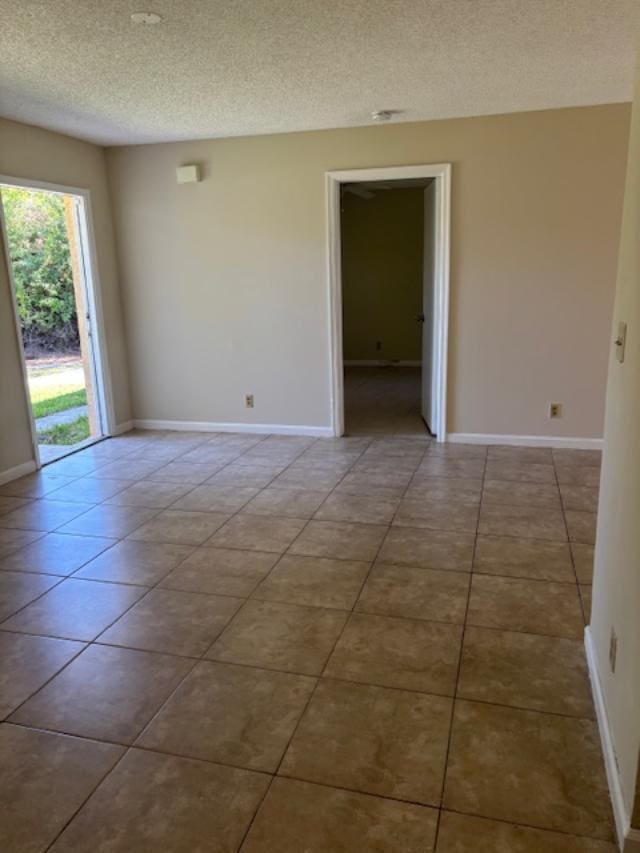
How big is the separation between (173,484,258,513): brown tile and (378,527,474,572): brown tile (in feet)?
3.46

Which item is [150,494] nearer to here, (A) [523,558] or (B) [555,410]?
(A) [523,558]

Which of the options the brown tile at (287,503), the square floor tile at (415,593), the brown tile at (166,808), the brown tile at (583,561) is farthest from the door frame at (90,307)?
the brown tile at (583,561)

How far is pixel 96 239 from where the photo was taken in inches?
206

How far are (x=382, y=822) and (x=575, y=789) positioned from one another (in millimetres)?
551

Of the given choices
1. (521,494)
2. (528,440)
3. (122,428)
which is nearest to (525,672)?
(521,494)

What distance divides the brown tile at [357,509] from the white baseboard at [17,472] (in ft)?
7.62

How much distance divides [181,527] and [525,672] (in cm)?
208

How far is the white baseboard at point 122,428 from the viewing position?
221 inches

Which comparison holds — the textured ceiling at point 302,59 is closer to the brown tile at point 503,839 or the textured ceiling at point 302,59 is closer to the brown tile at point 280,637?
the brown tile at point 280,637

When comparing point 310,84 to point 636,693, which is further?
point 310,84

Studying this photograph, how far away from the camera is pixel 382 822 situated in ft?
5.39

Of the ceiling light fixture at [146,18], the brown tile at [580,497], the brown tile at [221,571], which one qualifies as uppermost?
the ceiling light fixture at [146,18]

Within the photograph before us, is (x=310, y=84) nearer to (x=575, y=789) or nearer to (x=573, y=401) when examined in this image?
(x=573, y=401)

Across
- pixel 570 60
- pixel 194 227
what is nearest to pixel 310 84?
pixel 570 60
